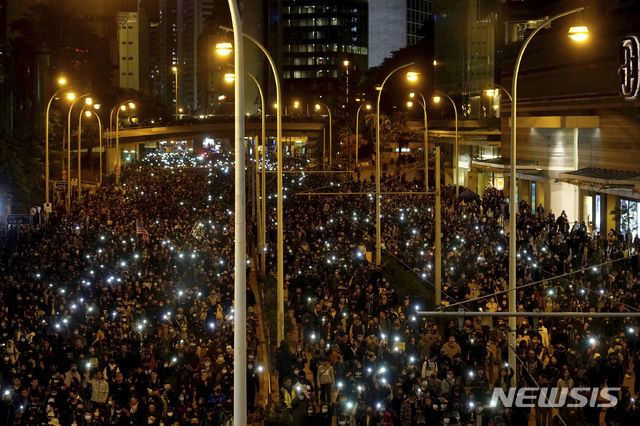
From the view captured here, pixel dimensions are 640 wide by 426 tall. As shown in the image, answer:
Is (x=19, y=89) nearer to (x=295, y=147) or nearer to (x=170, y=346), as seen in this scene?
(x=170, y=346)

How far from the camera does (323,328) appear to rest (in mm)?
19750

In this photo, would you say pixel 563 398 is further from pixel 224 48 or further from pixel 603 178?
pixel 603 178

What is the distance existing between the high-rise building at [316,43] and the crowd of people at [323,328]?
124743mm

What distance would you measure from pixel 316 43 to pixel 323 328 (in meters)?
141

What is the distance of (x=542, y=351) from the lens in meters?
18.4

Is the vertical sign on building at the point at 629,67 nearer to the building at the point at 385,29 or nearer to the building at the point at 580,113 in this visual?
the building at the point at 580,113

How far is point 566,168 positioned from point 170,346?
2875 centimetres

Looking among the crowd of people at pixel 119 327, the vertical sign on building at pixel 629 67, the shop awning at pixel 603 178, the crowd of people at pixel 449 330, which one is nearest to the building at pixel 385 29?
the shop awning at pixel 603 178

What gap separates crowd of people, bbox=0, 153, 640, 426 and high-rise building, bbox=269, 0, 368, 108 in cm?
12474

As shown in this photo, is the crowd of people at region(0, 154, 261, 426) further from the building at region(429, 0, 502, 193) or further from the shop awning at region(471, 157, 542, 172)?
the building at region(429, 0, 502, 193)

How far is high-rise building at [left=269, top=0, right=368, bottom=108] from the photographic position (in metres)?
156

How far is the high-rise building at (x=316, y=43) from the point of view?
156 meters

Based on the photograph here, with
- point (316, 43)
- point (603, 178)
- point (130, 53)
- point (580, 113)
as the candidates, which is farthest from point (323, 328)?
point (130, 53)

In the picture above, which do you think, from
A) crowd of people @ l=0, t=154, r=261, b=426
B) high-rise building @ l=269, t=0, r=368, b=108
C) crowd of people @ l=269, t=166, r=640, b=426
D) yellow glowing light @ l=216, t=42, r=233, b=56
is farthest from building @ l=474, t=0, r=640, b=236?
high-rise building @ l=269, t=0, r=368, b=108
